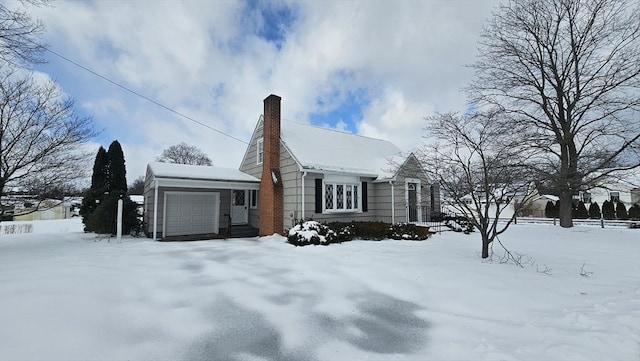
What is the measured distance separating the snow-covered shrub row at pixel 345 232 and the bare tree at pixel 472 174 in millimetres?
3898

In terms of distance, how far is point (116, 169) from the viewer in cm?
1761

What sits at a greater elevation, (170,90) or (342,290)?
(170,90)

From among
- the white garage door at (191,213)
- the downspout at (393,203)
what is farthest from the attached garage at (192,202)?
the downspout at (393,203)

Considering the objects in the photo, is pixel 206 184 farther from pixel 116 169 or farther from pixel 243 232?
pixel 116 169

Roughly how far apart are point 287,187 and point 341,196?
259 cm

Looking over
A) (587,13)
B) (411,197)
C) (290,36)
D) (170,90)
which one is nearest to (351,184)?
(411,197)

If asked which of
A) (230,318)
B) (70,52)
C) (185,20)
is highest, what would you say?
(185,20)

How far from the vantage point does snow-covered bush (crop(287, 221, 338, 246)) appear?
10.4m

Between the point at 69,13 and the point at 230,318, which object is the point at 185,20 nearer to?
the point at 69,13

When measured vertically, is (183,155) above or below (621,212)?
above

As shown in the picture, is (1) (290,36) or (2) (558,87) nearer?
(1) (290,36)

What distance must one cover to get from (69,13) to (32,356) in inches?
389

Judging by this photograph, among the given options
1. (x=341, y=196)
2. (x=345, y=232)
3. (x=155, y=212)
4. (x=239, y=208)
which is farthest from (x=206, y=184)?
(x=345, y=232)

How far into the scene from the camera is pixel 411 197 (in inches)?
636
